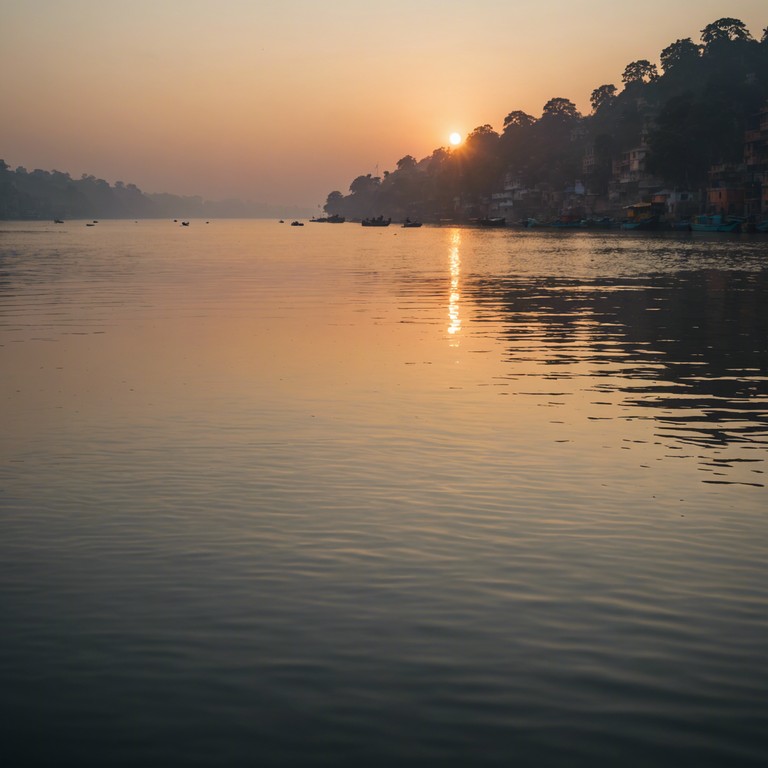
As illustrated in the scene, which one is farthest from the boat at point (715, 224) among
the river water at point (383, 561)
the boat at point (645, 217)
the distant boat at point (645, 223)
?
the river water at point (383, 561)

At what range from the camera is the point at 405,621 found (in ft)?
29.0

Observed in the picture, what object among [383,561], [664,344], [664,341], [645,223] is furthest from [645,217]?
[383,561]

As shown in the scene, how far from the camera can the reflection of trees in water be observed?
19.3 m

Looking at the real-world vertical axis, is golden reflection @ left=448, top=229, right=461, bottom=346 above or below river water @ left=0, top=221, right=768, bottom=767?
below

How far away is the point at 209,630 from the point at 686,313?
3358cm

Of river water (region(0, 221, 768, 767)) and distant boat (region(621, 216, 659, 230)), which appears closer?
river water (region(0, 221, 768, 767))

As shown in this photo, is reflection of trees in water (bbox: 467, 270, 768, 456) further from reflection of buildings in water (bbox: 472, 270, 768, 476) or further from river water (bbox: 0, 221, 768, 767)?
river water (bbox: 0, 221, 768, 767)

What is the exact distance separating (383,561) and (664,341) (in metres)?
22.0

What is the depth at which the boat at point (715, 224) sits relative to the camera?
148750 millimetres

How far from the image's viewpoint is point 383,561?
10.5 metres

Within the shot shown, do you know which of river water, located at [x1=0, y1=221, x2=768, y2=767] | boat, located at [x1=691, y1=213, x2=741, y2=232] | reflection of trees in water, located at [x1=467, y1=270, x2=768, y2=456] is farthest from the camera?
boat, located at [x1=691, y1=213, x2=741, y2=232]

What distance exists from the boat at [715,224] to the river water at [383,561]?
13075cm

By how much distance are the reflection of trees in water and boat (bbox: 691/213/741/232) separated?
3827 inches

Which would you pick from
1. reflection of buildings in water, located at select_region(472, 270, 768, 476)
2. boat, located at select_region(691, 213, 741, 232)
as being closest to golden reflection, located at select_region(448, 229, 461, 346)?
reflection of buildings in water, located at select_region(472, 270, 768, 476)
